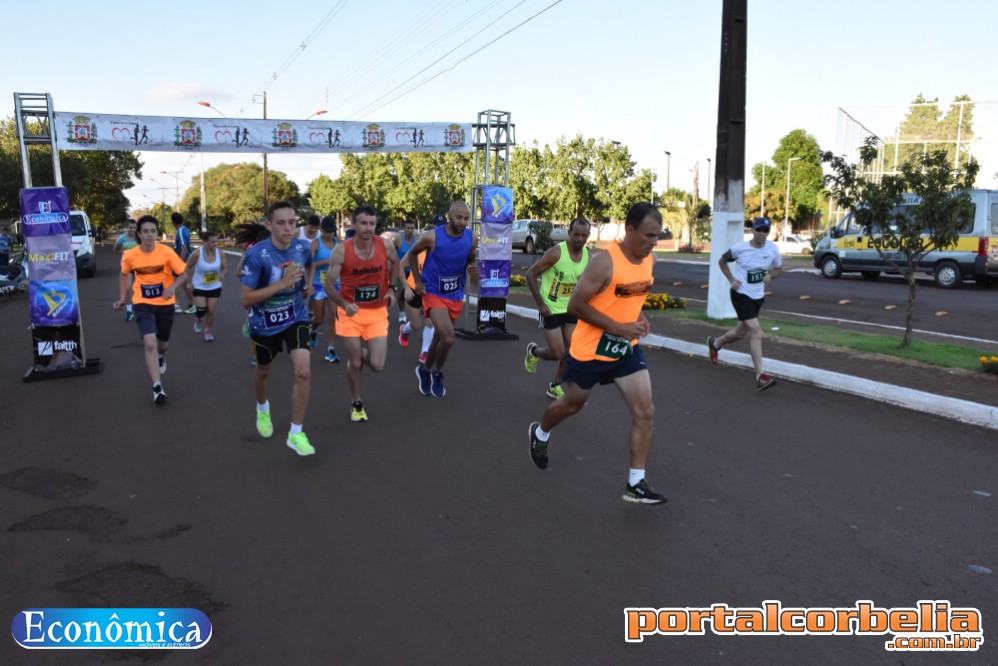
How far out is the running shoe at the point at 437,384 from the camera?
823 cm

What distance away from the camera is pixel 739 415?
24.1ft

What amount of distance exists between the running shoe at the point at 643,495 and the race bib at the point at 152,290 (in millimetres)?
5677

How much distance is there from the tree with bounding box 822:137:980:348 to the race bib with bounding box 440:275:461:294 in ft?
17.2

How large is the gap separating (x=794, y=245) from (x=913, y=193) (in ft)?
151

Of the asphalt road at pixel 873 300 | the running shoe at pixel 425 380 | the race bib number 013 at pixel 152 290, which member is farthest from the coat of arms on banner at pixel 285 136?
the asphalt road at pixel 873 300

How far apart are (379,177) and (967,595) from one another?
6052cm

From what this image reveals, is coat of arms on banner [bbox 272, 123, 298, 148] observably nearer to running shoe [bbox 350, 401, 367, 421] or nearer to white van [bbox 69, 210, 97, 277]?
running shoe [bbox 350, 401, 367, 421]

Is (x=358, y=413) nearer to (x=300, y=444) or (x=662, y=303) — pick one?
(x=300, y=444)

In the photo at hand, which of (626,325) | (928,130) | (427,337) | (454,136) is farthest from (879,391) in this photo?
(928,130)

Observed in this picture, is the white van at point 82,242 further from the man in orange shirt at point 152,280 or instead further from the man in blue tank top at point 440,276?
the man in blue tank top at point 440,276

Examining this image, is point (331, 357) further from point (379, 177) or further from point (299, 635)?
point (379, 177)

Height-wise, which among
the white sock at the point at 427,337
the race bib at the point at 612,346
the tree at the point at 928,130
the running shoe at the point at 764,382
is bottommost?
the running shoe at the point at 764,382

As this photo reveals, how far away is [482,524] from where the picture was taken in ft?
15.3

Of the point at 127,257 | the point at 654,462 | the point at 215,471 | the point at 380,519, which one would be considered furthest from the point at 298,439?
the point at 127,257
